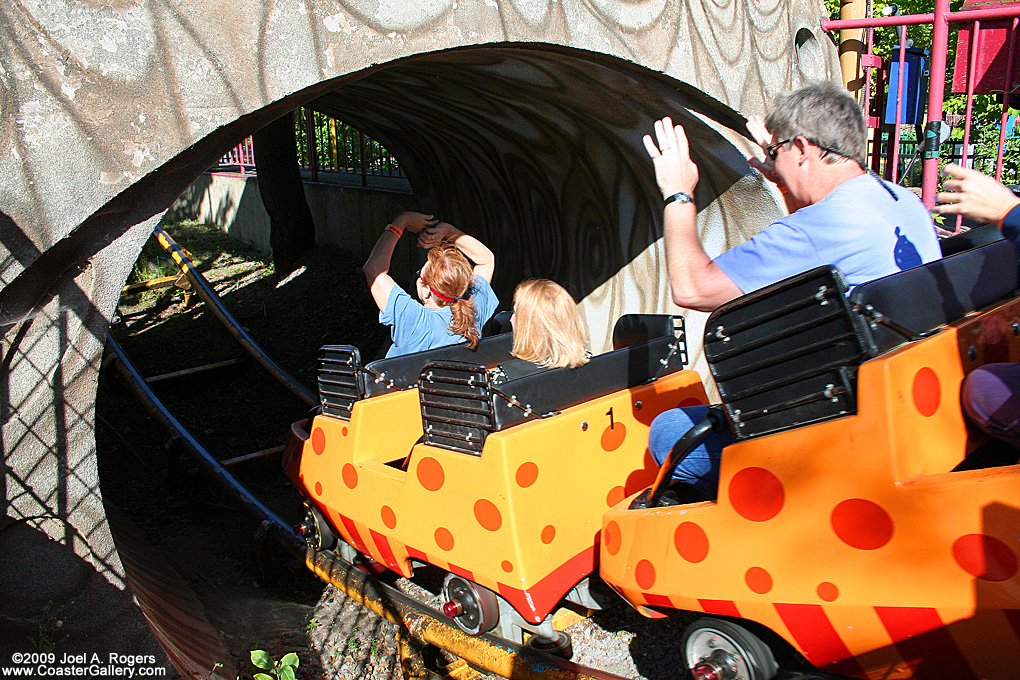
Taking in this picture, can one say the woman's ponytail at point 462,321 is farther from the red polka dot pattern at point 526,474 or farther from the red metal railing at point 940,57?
the red metal railing at point 940,57

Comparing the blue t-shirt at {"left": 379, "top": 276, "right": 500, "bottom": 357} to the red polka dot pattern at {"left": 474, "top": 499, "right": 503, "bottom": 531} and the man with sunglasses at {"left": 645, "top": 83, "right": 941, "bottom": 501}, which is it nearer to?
the red polka dot pattern at {"left": 474, "top": 499, "right": 503, "bottom": 531}

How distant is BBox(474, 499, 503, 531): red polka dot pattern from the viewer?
7.94 ft

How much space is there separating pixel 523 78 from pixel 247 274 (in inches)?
277

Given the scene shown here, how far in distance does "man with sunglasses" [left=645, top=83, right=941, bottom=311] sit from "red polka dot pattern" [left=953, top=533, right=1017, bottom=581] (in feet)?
2.35

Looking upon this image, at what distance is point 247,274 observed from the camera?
32.9 feet

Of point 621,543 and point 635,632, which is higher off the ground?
point 621,543

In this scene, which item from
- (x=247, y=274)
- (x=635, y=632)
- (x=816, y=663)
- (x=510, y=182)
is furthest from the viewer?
(x=247, y=274)

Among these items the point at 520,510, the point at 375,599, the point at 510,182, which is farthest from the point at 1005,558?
the point at 510,182

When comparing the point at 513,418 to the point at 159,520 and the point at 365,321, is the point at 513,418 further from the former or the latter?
the point at 365,321

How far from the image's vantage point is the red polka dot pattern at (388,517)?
2.85m

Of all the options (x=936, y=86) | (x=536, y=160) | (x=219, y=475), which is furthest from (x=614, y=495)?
(x=536, y=160)

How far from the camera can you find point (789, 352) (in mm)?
1791

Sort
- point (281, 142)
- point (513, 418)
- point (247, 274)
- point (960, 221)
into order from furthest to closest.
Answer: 1. point (247, 274)
2. point (281, 142)
3. point (960, 221)
4. point (513, 418)

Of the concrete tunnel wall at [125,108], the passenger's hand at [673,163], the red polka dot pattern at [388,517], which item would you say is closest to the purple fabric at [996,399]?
the passenger's hand at [673,163]
